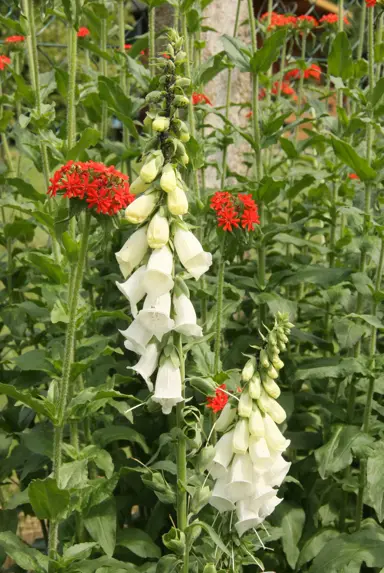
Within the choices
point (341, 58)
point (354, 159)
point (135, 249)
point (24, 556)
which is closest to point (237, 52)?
point (341, 58)

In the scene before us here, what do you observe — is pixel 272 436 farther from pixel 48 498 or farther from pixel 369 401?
pixel 369 401

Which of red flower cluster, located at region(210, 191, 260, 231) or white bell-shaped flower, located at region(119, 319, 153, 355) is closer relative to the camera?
white bell-shaped flower, located at region(119, 319, 153, 355)

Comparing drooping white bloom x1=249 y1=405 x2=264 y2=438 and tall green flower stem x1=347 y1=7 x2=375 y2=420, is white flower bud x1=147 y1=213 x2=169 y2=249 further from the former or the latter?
tall green flower stem x1=347 y1=7 x2=375 y2=420

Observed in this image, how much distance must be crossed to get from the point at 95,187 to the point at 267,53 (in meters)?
1.38

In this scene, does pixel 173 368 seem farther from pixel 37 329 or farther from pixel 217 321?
pixel 37 329

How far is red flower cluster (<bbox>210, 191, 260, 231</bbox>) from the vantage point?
9.21 feet

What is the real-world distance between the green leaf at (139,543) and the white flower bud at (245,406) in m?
1.08

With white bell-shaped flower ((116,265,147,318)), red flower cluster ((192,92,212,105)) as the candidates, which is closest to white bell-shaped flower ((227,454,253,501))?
white bell-shaped flower ((116,265,147,318))

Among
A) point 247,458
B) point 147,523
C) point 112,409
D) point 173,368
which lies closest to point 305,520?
point 147,523

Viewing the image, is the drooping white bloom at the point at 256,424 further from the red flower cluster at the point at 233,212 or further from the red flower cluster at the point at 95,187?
the red flower cluster at the point at 233,212

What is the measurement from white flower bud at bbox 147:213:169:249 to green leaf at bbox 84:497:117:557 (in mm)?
1297

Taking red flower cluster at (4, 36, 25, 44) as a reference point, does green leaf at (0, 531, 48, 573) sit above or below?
below

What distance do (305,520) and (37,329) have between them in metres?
1.75

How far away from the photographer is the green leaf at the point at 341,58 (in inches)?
138
